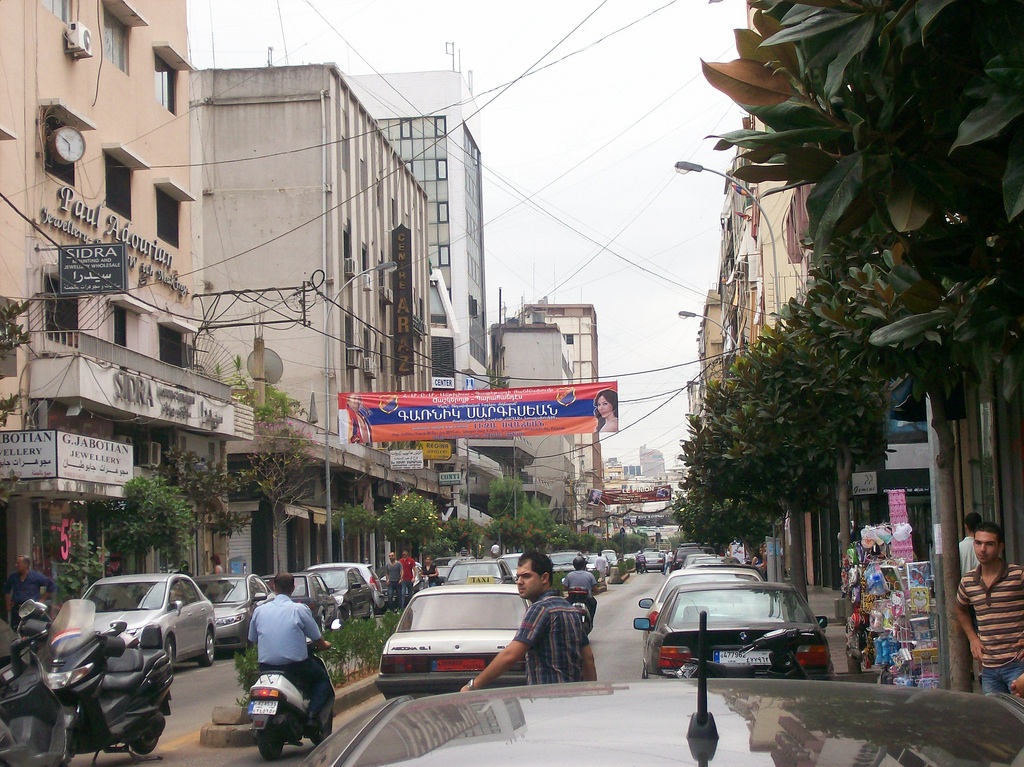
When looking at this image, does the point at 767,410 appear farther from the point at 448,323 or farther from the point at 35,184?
the point at 448,323

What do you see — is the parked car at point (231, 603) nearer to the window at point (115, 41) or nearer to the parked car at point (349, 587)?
the parked car at point (349, 587)

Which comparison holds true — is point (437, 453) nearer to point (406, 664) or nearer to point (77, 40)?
point (77, 40)

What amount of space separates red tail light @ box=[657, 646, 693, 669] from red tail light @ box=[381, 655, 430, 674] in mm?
2378

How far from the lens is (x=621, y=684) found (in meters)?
3.44

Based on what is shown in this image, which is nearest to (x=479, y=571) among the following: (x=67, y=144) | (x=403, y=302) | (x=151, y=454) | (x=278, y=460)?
(x=151, y=454)

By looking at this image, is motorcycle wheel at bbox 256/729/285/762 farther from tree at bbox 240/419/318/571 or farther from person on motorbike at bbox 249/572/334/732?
tree at bbox 240/419/318/571

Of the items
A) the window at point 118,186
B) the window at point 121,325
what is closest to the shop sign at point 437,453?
the window at point 121,325

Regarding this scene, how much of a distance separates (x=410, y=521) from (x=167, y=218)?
60.2 ft

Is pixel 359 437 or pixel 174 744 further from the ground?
pixel 359 437

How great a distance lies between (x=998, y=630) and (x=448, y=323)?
73038 mm

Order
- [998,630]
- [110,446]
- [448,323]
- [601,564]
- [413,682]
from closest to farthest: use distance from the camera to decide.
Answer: [998,630] < [413,682] < [110,446] < [601,564] < [448,323]

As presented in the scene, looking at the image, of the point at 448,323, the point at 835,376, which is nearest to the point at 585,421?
the point at 835,376

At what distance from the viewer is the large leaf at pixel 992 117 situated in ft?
13.2

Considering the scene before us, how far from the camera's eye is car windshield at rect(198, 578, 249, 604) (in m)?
23.4
